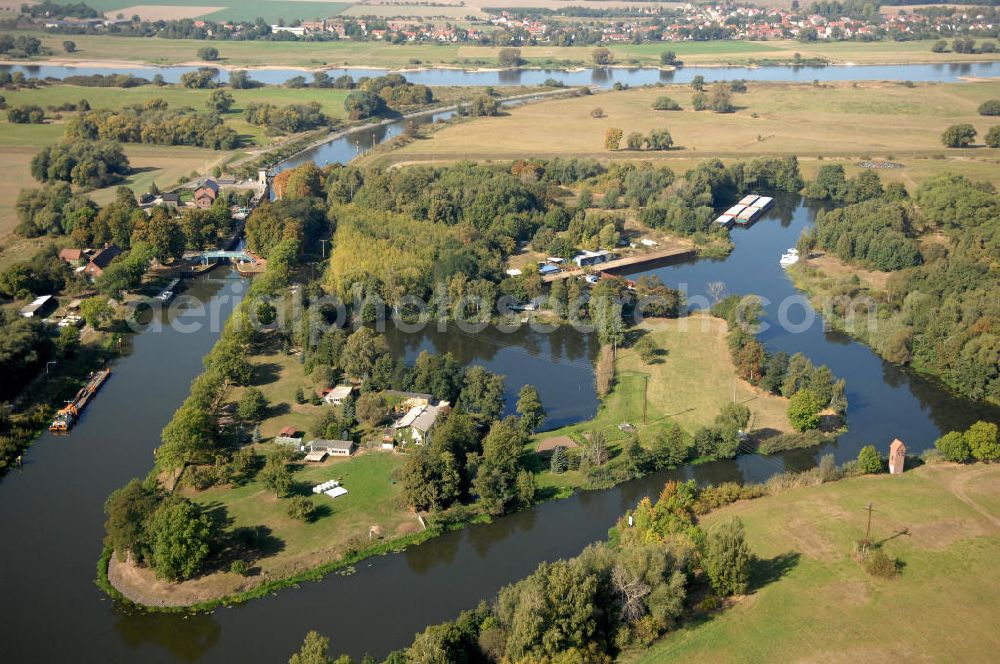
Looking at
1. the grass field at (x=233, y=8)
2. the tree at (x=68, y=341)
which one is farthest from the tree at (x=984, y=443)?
the grass field at (x=233, y=8)

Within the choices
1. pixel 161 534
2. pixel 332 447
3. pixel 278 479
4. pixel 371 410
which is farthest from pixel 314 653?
pixel 371 410

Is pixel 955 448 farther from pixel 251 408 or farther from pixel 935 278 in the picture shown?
pixel 251 408

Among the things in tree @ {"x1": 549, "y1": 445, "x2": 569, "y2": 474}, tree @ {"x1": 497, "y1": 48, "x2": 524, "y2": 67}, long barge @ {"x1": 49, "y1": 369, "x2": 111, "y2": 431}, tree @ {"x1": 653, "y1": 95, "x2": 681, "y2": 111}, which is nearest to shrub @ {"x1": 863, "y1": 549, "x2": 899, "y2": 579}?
tree @ {"x1": 549, "y1": 445, "x2": 569, "y2": 474}

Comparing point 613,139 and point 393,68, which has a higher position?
point 393,68

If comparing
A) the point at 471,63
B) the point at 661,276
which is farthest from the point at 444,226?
the point at 471,63

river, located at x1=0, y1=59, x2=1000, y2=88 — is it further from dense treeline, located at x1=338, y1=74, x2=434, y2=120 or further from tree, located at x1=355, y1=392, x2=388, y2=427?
tree, located at x1=355, y1=392, x2=388, y2=427
